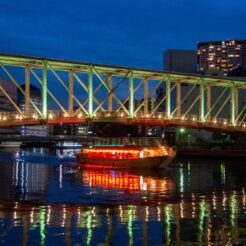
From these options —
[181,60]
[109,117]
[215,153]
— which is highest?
[181,60]

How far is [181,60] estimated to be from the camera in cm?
19638

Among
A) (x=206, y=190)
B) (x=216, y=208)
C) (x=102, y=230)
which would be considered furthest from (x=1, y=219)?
(x=206, y=190)

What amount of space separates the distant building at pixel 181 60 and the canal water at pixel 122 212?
438 feet

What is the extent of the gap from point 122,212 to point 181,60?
16353 centimetres

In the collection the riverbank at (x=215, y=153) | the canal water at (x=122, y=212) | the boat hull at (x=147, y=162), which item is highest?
the riverbank at (x=215, y=153)

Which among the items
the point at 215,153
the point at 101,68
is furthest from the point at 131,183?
the point at 215,153

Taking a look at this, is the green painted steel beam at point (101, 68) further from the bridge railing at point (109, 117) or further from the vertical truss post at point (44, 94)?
the bridge railing at point (109, 117)

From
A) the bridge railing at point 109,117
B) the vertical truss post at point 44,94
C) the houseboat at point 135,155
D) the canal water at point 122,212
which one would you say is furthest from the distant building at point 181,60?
the canal water at point 122,212

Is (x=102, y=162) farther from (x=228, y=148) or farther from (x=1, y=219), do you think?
(x=1, y=219)

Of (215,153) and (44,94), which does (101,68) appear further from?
(215,153)

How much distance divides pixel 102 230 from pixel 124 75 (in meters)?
70.1

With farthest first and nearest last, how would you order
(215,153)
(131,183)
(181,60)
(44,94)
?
(181,60) → (215,153) → (44,94) → (131,183)

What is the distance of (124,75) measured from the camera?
98.2m

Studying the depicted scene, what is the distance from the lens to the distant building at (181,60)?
19250 centimetres
